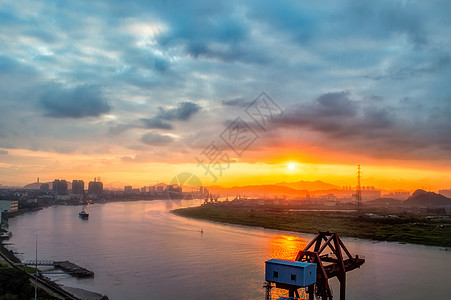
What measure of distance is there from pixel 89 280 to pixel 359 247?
20908 millimetres

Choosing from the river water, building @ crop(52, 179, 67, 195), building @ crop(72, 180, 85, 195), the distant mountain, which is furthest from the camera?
building @ crop(72, 180, 85, 195)

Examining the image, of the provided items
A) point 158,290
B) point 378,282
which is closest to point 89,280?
point 158,290

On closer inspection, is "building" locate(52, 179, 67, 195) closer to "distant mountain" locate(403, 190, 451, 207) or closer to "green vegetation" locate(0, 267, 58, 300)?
"distant mountain" locate(403, 190, 451, 207)

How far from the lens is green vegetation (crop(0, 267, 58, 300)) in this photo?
12727 mm

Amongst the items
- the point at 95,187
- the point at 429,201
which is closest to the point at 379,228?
the point at 429,201

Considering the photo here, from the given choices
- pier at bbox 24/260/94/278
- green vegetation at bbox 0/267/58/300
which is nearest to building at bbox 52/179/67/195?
pier at bbox 24/260/94/278

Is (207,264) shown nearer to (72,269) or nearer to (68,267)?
(72,269)

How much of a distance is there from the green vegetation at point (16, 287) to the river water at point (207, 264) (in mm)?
3238

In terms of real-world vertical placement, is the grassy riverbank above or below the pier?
below

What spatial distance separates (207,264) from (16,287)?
34.4ft

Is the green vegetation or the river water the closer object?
the green vegetation

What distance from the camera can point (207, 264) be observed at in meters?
20.9

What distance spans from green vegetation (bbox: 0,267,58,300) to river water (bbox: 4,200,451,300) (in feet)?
10.6

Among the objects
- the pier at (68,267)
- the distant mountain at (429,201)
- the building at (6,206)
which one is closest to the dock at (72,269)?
the pier at (68,267)
